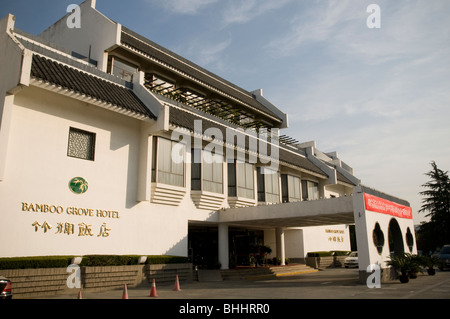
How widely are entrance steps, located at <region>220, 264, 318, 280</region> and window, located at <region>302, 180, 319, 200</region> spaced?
5340 mm

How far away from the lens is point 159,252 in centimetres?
1831

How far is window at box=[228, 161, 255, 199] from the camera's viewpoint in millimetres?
22609

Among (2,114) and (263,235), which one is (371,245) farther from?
(2,114)

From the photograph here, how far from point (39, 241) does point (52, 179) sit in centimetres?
238

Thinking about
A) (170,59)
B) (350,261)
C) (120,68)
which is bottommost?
(350,261)

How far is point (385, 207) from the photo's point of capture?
61.6 feet

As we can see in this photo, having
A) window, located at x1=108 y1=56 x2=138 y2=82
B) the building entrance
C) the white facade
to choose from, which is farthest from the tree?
window, located at x1=108 y1=56 x2=138 y2=82

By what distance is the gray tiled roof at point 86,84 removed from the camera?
13.9 meters

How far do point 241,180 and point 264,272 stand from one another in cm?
591

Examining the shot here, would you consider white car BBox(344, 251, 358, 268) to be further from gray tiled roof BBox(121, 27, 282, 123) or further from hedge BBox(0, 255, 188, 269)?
hedge BBox(0, 255, 188, 269)

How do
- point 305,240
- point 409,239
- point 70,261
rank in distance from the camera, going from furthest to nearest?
point 305,240, point 409,239, point 70,261

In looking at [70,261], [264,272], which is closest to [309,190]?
[264,272]

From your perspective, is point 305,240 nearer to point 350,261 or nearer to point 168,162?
point 350,261
